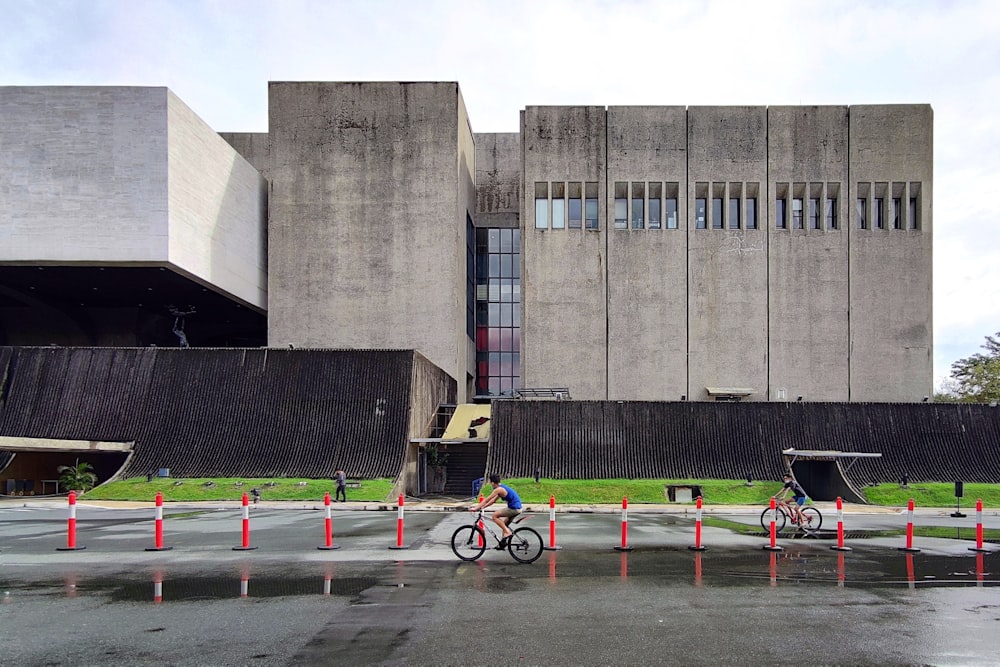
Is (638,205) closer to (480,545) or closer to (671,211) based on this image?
(671,211)

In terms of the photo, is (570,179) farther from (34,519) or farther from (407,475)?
(34,519)

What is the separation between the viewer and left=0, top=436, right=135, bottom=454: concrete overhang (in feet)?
104

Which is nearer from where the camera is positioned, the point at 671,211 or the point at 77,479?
the point at 77,479

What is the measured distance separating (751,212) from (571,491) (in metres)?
26.3

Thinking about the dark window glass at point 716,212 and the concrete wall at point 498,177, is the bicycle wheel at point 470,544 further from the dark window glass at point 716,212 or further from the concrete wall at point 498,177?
the concrete wall at point 498,177

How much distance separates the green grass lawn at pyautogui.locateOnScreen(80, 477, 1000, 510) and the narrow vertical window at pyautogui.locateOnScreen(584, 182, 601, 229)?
2101 cm

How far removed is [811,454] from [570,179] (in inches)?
940

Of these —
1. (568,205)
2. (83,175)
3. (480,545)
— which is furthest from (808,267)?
(480,545)

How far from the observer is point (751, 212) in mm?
51094

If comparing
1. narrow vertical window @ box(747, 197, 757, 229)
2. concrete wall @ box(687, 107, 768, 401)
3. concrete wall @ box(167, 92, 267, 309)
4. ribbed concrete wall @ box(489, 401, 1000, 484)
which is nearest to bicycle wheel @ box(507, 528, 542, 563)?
ribbed concrete wall @ box(489, 401, 1000, 484)

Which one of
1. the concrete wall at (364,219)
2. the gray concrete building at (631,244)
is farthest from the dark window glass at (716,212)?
the concrete wall at (364,219)

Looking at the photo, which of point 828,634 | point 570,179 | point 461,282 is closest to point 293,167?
point 461,282

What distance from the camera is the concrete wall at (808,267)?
50.0 meters

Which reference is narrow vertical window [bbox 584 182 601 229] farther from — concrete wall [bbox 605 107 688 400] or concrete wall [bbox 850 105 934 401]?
concrete wall [bbox 850 105 934 401]
